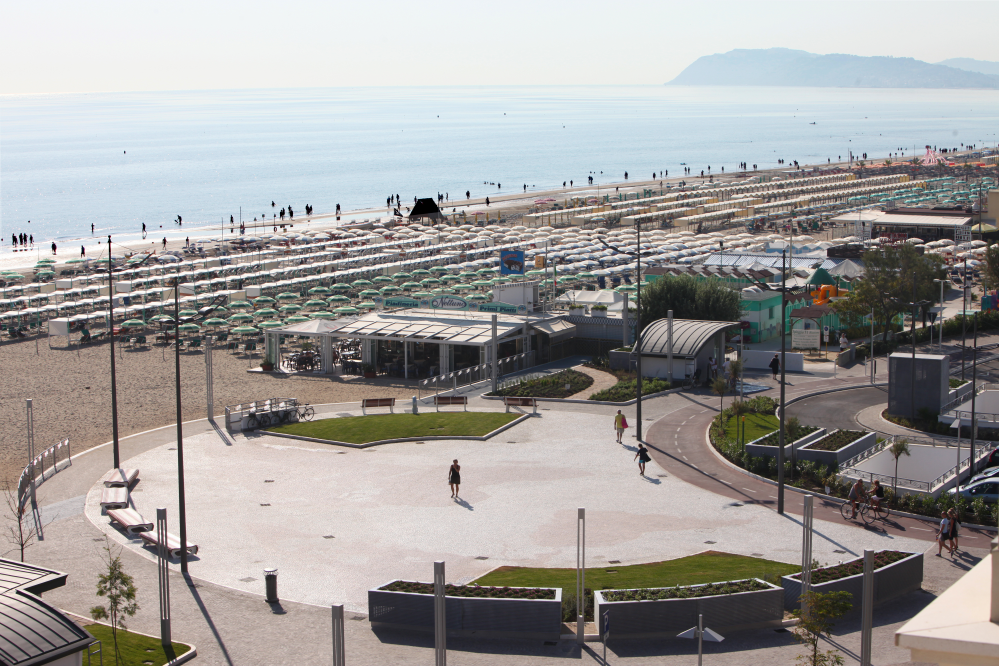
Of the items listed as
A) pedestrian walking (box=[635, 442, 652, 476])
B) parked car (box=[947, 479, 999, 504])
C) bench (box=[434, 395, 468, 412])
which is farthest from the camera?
bench (box=[434, 395, 468, 412])

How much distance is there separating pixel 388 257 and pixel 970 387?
50.8 m

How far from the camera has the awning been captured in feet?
146

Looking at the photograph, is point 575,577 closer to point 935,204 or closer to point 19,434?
point 19,434

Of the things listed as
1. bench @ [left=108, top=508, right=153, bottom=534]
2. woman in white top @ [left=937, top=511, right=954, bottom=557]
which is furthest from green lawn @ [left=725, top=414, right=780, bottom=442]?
bench @ [left=108, top=508, right=153, bottom=534]

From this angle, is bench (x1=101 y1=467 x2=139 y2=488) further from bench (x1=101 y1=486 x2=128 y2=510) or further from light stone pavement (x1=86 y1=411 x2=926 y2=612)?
bench (x1=101 y1=486 x2=128 y2=510)


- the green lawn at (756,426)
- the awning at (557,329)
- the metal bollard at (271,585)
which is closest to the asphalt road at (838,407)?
the green lawn at (756,426)

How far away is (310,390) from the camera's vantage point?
41.5 metres

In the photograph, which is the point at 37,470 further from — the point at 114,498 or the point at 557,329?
the point at 557,329

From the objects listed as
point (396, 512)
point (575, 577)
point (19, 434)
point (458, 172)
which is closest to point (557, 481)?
point (396, 512)

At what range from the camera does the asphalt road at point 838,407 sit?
32938 mm

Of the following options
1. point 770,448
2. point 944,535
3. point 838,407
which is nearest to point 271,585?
point 944,535

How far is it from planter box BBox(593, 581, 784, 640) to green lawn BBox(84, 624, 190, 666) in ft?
23.1

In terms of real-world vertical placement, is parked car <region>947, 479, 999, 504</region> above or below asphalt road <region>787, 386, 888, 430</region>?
above

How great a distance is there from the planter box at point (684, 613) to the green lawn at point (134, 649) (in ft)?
23.1
